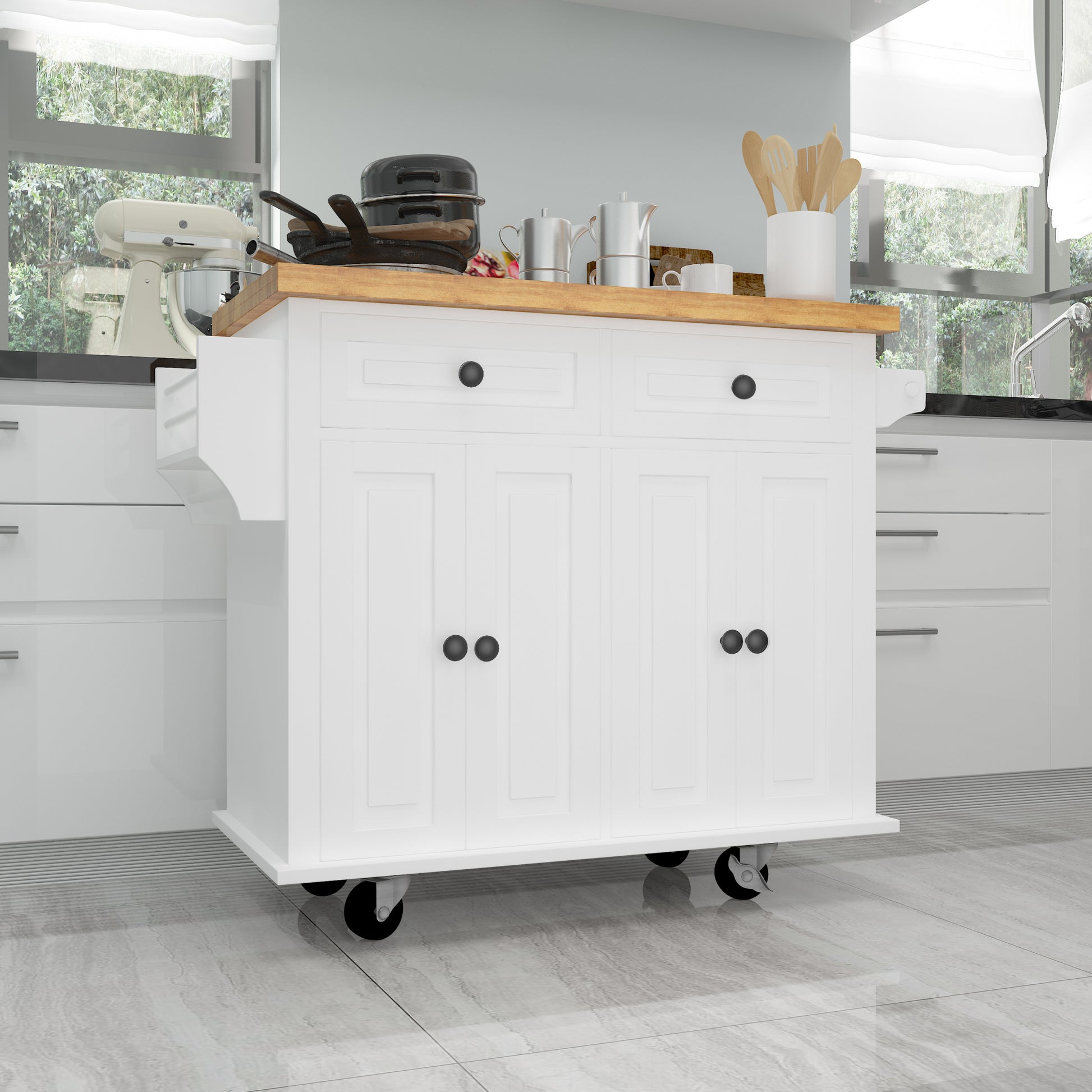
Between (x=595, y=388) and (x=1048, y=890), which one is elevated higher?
(x=595, y=388)

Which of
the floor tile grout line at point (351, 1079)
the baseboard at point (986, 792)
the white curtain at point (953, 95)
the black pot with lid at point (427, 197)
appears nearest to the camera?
the floor tile grout line at point (351, 1079)

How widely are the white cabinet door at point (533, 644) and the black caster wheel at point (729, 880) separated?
0.25 metres

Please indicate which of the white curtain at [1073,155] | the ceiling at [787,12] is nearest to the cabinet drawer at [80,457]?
the ceiling at [787,12]

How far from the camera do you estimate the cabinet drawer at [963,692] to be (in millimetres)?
2703

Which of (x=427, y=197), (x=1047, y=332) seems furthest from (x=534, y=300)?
(x=1047, y=332)

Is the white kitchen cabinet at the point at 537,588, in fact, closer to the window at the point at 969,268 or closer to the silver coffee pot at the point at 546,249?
the silver coffee pot at the point at 546,249

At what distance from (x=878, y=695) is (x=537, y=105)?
173cm

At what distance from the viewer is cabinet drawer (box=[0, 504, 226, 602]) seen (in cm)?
209

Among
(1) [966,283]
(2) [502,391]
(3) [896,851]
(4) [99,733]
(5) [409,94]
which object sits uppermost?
(5) [409,94]

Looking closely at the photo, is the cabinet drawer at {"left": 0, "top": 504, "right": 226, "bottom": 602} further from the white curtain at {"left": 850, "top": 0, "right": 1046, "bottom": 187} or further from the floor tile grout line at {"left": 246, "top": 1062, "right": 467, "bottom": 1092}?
the white curtain at {"left": 850, "top": 0, "right": 1046, "bottom": 187}

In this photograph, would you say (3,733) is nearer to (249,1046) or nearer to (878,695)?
(249,1046)

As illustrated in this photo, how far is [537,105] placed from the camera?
10.5 ft

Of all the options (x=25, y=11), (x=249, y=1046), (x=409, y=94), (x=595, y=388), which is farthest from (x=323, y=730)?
(x=25, y=11)

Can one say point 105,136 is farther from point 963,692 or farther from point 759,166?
point 963,692
